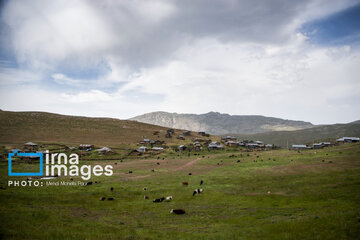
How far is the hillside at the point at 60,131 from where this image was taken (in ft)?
436

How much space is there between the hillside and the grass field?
99.3m

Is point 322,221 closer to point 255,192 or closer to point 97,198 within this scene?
point 255,192

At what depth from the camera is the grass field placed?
1866 centimetres

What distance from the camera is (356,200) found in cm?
2747

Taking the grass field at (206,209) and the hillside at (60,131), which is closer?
the grass field at (206,209)

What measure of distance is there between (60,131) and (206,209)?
146 m

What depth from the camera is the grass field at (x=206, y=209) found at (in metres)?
18.7

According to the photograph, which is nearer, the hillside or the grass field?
the grass field

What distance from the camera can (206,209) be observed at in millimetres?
29172

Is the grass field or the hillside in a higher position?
A: the hillside

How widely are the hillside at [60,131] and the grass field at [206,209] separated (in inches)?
3909

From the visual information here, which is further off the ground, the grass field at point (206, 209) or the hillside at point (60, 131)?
the hillside at point (60, 131)

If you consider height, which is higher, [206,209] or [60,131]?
[60,131]

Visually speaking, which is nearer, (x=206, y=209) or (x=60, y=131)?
(x=206, y=209)
